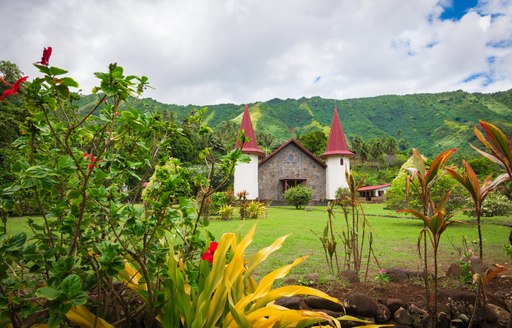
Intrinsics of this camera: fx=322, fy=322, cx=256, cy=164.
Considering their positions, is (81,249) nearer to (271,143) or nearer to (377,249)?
(377,249)

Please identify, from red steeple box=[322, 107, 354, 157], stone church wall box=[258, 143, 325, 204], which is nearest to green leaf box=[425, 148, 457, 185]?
red steeple box=[322, 107, 354, 157]

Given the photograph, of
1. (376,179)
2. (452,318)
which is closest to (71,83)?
(452,318)

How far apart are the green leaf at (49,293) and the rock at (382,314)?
2.11m

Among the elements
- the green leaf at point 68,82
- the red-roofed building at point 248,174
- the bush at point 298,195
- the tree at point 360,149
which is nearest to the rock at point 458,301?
the green leaf at point 68,82

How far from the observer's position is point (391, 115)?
85625 mm

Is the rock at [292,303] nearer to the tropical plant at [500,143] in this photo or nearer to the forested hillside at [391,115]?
the tropical plant at [500,143]

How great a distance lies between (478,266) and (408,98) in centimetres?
9984

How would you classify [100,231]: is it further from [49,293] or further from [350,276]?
[350,276]

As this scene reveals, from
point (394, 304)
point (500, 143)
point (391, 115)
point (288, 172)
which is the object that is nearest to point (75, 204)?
point (500, 143)

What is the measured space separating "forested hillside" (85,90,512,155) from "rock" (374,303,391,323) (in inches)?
2602

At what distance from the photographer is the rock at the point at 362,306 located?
2342mm

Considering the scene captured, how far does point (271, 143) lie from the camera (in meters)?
49.4

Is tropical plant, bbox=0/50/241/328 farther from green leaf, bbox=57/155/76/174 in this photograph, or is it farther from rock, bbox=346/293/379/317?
rock, bbox=346/293/379/317

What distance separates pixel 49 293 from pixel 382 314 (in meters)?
2.18
